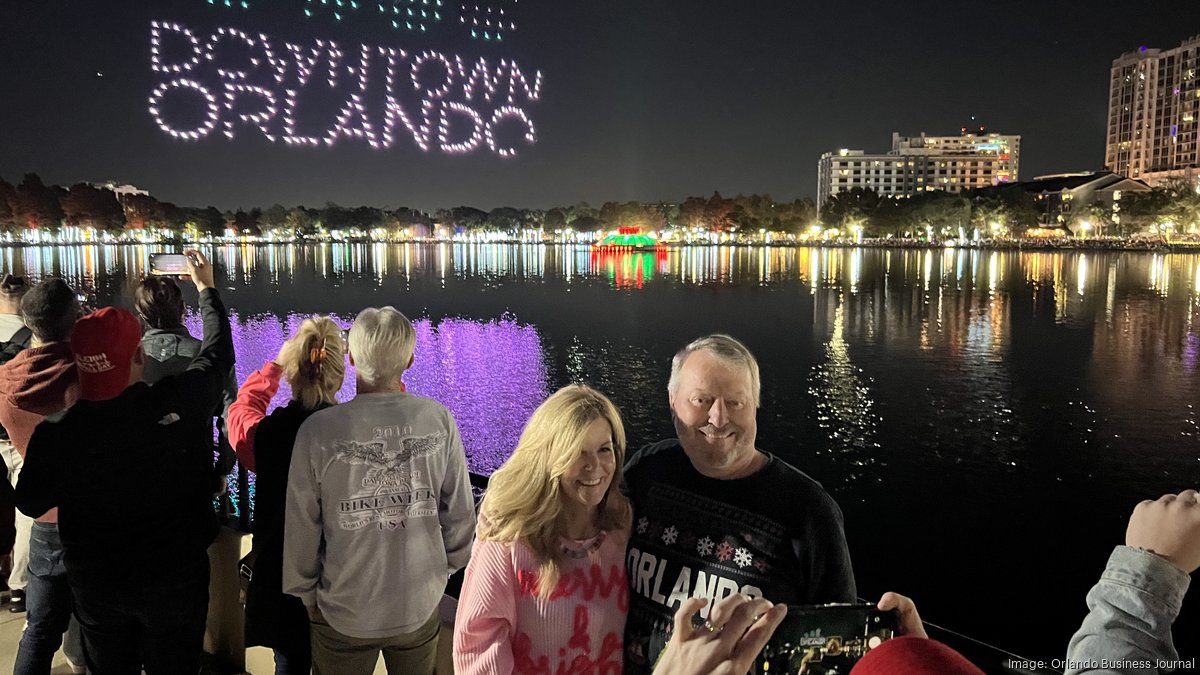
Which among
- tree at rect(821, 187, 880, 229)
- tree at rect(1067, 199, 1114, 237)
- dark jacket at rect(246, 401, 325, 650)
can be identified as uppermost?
tree at rect(821, 187, 880, 229)

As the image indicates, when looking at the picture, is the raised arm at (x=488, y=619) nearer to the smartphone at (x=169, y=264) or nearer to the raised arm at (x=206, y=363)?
the raised arm at (x=206, y=363)

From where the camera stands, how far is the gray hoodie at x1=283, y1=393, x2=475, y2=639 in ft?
10.3

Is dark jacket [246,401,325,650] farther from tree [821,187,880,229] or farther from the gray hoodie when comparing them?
tree [821,187,880,229]

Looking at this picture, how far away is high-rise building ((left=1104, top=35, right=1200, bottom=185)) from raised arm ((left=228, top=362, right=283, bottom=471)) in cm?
19334

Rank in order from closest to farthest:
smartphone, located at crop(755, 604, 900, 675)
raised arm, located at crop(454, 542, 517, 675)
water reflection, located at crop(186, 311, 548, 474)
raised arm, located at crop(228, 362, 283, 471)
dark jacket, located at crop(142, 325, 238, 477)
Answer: smartphone, located at crop(755, 604, 900, 675) < raised arm, located at crop(454, 542, 517, 675) < raised arm, located at crop(228, 362, 283, 471) < dark jacket, located at crop(142, 325, 238, 477) < water reflection, located at crop(186, 311, 548, 474)

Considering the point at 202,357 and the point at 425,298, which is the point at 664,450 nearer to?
the point at 202,357

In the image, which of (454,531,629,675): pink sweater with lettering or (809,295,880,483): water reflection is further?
(809,295,880,483): water reflection

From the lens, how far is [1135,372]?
86.6 feet

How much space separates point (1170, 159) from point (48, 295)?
21972 cm

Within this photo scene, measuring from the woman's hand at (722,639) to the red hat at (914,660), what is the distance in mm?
300

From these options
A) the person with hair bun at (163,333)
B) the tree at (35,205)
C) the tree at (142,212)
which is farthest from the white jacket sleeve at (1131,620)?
the tree at (142,212)

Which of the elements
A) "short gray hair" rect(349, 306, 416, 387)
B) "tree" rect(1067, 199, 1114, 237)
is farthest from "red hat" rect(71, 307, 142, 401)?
"tree" rect(1067, 199, 1114, 237)

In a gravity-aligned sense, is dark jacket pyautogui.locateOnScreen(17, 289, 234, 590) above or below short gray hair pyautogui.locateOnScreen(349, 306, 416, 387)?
below

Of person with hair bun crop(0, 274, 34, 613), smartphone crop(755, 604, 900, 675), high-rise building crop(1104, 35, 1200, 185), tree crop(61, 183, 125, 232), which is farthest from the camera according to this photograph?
high-rise building crop(1104, 35, 1200, 185)
